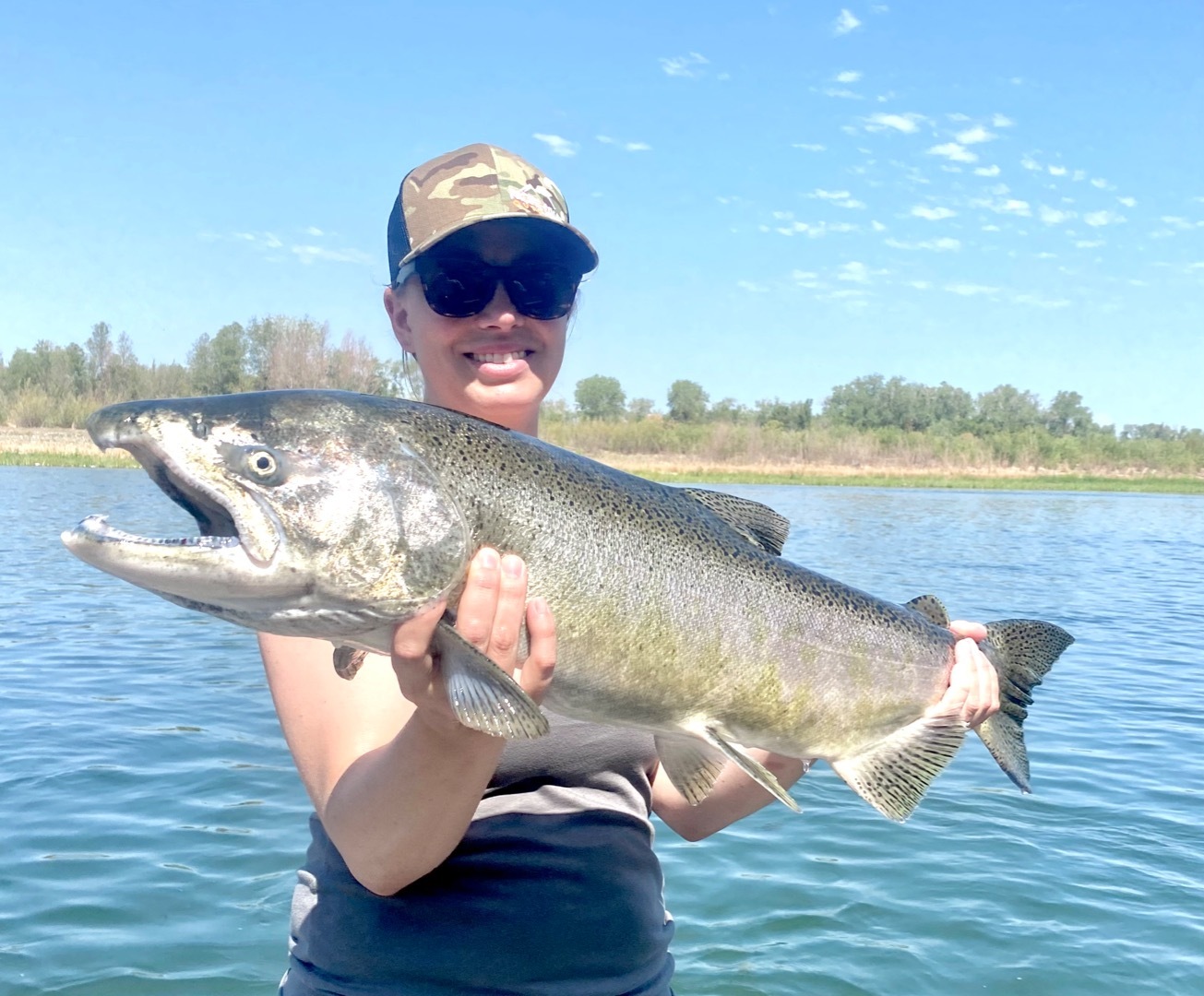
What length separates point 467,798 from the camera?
2.40 metres

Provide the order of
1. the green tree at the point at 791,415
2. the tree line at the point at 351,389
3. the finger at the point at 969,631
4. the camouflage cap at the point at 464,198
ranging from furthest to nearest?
the green tree at the point at 791,415, the tree line at the point at 351,389, the finger at the point at 969,631, the camouflage cap at the point at 464,198

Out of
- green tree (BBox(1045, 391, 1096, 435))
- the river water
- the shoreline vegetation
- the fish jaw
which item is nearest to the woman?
the fish jaw

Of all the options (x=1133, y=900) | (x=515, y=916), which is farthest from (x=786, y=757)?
(x=1133, y=900)

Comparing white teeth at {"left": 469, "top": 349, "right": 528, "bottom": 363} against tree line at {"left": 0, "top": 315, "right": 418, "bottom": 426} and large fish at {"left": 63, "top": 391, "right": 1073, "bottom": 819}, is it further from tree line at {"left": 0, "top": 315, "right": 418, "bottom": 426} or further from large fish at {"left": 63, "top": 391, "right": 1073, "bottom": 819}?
tree line at {"left": 0, "top": 315, "right": 418, "bottom": 426}

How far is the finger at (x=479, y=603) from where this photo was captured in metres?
2.28

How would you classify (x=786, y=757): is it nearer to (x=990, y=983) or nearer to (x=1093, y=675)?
(x=990, y=983)

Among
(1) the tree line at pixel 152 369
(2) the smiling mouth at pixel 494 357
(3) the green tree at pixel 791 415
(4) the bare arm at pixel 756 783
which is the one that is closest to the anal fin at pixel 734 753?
(4) the bare arm at pixel 756 783

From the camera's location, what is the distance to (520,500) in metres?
2.51

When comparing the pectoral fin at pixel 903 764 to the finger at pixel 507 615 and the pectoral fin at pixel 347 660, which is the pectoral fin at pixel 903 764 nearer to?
the finger at pixel 507 615

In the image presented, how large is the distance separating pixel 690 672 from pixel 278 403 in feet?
3.94

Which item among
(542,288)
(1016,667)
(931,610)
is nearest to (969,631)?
(931,610)

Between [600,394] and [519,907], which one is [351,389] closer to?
[519,907]

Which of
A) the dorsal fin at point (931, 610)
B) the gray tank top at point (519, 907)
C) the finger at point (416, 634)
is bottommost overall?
the gray tank top at point (519, 907)

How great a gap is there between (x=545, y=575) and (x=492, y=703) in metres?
0.38
